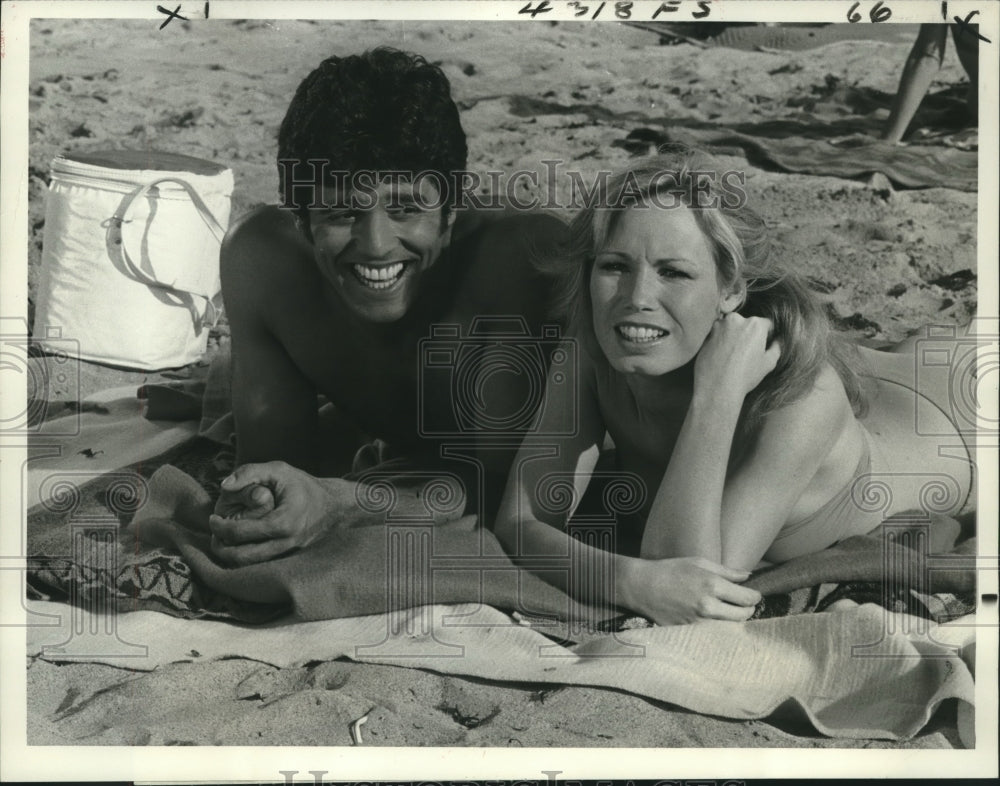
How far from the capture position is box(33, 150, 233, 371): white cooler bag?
2.72m

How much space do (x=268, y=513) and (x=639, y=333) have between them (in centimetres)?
95

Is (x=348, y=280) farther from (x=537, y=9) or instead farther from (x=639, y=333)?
(x=537, y=9)

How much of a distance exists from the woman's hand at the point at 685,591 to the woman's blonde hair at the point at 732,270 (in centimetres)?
33

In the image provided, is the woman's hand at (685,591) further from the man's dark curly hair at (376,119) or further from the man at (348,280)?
the man's dark curly hair at (376,119)

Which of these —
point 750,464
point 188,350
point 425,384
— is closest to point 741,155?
point 750,464

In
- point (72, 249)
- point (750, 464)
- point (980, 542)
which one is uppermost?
point (72, 249)

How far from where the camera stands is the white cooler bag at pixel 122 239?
272 centimetres

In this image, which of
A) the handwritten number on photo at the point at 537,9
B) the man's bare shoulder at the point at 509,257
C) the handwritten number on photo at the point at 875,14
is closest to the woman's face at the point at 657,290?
the man's bare shoulder at the point at 509,257

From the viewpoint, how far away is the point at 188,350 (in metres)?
2.77

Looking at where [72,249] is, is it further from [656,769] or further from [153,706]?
[656,769]

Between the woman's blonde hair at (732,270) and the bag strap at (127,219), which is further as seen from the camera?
the bag strap at (127,219)

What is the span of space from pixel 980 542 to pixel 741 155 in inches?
42.4

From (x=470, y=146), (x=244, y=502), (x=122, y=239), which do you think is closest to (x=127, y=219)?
(x=122, y=239)

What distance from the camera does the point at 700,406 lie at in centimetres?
257
